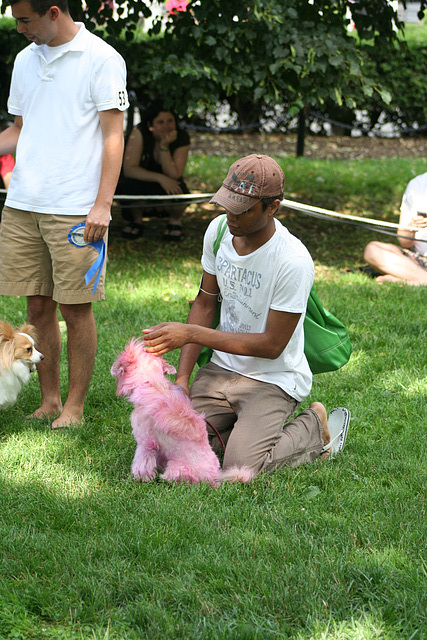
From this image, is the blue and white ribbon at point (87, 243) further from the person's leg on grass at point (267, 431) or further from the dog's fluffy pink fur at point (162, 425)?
the person's leg on grass at point (267, 431)

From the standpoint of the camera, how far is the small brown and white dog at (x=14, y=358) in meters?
3.58

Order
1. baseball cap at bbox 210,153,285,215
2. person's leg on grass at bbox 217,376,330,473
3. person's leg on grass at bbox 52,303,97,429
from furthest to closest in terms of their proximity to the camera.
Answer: person's leg on grass at bbox 52,303,97,429 → person's leg on grass at bbox 217,376,330,473 → baseball cap at bbox 210,153,285,215

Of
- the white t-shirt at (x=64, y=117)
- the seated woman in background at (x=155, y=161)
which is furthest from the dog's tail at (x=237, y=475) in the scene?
the seated woman in background at (x=155, y=161)

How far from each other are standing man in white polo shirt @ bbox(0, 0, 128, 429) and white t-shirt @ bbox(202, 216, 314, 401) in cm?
62

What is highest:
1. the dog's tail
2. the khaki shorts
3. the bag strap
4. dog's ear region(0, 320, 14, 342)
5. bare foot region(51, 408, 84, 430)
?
the bag strap

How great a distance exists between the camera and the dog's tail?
327cm

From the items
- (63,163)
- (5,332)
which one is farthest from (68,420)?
(63,163)

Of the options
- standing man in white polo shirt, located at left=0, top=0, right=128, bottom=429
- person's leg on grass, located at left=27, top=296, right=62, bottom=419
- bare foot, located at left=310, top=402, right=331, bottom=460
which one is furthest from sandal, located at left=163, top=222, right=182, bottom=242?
bare foot, located at left=310, top=402, right=331, bottom=460

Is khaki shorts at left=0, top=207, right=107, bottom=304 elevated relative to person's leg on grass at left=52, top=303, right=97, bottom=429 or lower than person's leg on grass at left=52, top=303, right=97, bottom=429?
elevated

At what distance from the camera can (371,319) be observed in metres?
5.61

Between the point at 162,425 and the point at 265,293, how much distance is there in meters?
0.78

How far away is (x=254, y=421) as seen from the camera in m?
3.38

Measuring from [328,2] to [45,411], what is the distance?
5708mm

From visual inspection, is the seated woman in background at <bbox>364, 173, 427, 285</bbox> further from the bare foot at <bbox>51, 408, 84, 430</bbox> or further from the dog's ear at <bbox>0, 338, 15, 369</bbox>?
A: the dog's ear at <bbox>0, 338, 15, 369</bbox>
